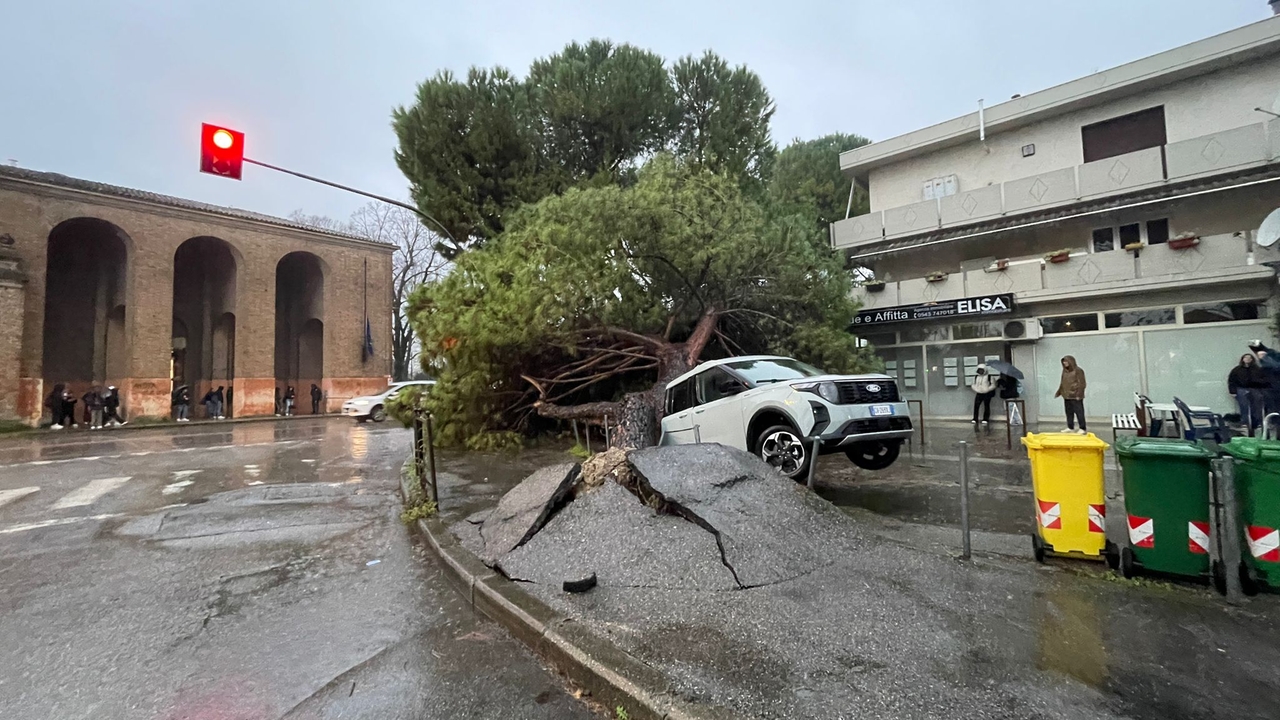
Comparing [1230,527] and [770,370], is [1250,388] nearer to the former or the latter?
[770,370]

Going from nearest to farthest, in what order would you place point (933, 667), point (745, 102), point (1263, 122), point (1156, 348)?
point (933, 667) → point (1263, 122) → point (1156, 348) → point (745, 102)

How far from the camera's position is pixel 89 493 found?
29.4 ft

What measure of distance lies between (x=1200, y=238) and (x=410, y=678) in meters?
17.5

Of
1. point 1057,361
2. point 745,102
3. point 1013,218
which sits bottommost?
point 1057,361

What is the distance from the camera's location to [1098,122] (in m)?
15.9

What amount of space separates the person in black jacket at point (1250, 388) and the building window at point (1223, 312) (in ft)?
13.5

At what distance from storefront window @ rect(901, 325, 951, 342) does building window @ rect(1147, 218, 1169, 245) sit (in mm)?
4946

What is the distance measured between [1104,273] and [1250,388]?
5513mm

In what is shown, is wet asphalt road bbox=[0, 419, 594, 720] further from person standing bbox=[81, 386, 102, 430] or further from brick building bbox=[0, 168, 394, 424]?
brick building bbox=[0, 168, 394, 424]

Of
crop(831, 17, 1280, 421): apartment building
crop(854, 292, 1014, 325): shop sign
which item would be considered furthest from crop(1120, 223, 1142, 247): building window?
crop(854, 292, 1014, 325): shop sign

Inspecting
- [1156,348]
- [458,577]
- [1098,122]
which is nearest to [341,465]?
[458,577]

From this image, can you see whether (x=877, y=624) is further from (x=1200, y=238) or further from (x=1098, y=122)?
(x=1098, y=122)

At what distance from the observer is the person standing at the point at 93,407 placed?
25406 mm

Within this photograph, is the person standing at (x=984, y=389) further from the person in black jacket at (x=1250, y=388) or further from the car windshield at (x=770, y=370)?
the car windshield at (x=770, y=370)
